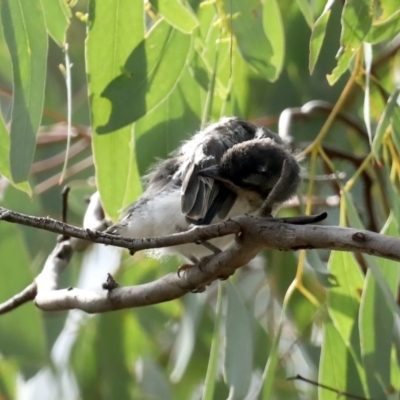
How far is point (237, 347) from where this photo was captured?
1.56m

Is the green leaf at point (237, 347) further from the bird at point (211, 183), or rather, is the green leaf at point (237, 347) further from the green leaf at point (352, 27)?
the green leaf at point (352, 27)

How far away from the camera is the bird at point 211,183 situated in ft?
4.10

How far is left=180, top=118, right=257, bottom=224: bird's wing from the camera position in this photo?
1.25m

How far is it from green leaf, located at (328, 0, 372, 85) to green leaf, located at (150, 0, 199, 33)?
10.4 inches

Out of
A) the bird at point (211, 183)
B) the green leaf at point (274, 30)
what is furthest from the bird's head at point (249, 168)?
the green leaf at point (274, 30)

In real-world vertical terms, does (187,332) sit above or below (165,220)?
below

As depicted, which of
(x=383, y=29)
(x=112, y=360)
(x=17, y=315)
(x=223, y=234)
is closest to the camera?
(x=223, y=234)

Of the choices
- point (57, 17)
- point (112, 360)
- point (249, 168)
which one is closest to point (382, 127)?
point (249, 168)

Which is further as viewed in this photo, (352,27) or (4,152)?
(4,152)

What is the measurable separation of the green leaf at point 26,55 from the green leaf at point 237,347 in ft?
1.83

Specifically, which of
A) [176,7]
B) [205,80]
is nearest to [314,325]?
[205,80]

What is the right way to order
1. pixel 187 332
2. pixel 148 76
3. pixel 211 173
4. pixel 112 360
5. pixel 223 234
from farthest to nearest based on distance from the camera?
pixel 112 360 → pixel 187 332 → pixel 148 76 → pixel 211 173 → pixel 223 234

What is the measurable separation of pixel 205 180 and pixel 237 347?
1.47 feet

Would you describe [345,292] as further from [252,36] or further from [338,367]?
[252,36]
